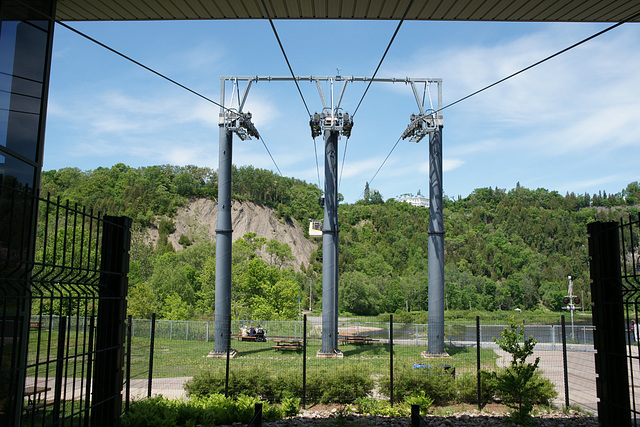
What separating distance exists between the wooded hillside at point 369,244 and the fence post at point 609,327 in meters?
32.2

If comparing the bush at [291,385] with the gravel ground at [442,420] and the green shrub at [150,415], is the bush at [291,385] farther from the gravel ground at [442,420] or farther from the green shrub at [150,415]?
the green shrub at [150,415]

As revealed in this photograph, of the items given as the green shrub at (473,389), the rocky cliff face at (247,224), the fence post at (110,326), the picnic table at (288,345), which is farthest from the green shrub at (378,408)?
the rocky cliff face at (247,224)

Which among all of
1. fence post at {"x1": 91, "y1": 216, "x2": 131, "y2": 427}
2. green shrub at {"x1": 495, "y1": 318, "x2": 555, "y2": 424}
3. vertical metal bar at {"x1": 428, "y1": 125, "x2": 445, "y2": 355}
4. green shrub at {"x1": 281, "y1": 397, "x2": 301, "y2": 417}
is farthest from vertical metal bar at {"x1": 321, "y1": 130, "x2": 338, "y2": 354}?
fence post at {"x1": 91, "y1": 216, "x2": 131, "y2": 427}

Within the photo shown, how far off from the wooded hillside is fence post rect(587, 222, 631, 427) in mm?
32175

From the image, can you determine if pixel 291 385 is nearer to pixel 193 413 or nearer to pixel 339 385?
pixel 339 385

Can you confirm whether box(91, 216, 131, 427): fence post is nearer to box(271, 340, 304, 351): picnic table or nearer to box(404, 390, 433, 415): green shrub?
box(404, 390, 433, 415): green shrub

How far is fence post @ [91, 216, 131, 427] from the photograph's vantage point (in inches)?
200

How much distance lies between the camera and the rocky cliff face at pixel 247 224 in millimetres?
97062

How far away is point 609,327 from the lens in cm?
525

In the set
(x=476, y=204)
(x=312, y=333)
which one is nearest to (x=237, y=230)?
(x=312, y=333)

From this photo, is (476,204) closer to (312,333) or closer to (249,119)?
(312,333)

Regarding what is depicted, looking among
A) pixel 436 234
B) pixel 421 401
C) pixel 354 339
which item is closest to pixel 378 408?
pixel 421 401

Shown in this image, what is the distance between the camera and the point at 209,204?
346ft

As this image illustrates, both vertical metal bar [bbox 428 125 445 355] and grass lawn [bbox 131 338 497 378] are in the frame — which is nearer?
grass lawn [bbox 131 338 497 378]
